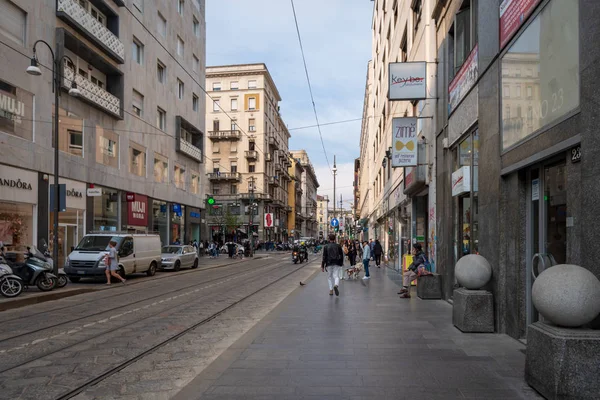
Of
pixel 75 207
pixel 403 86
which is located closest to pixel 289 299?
pixel 403 86

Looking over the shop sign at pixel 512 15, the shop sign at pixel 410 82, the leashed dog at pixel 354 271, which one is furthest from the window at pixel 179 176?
the shop sign at pixel 512 15

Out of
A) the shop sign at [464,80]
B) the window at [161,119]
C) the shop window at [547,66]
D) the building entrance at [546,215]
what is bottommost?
the building entrance at [546,215]

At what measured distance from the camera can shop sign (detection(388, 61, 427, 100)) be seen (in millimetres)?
14594

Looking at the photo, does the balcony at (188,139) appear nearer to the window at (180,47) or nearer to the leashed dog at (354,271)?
the window at (180,47)

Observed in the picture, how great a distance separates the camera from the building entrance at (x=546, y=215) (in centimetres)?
662

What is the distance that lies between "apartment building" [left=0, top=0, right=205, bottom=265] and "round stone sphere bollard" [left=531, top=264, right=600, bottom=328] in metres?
17.5

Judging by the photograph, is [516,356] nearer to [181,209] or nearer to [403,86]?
[403,86]

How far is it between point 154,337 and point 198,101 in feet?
121

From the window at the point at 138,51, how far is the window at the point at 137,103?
1954 mm

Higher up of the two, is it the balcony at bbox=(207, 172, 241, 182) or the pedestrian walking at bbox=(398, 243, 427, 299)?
the balcony at bbox=(207, 172, 241, 182)

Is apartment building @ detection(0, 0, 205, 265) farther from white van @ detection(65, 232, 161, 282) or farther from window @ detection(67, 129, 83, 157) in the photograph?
white van @ detection(65, 232, 161, 282)

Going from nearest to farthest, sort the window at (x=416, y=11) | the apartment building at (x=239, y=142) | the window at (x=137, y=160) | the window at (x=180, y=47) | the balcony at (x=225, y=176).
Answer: the window at (x=416, y=11) → the window at (x=137, y=160) → the window at (x=180, y=47) → the balcony at (x=225, y=176) → the apartment building at (x=239, y=142)

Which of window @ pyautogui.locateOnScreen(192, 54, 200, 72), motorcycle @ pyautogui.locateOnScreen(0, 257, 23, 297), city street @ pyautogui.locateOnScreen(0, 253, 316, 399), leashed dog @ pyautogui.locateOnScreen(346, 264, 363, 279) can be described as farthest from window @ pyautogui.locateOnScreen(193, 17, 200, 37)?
motorcycle @ pyautogui.locateOnScreen(0, 257, 23, 297)

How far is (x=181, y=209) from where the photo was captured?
1577 inches
